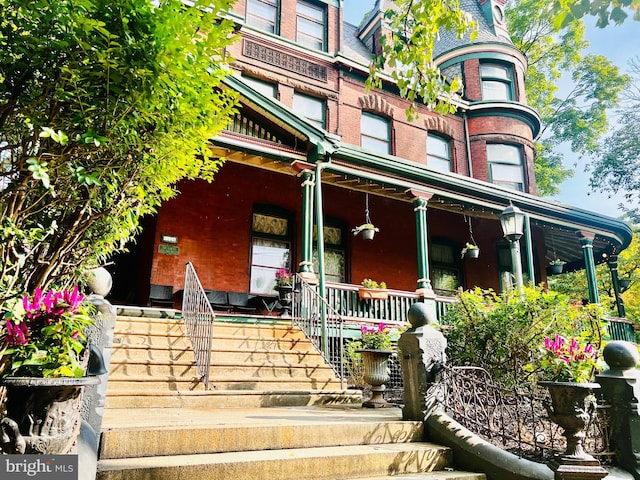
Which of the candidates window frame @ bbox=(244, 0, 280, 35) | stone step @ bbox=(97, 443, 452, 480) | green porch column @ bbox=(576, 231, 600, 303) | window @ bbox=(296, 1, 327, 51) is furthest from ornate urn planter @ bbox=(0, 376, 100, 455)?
green porch column @ bbox=(576, 231, 600, 303)

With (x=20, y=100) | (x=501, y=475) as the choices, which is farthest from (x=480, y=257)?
(x=20, y=100)

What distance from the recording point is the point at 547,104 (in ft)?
79.3

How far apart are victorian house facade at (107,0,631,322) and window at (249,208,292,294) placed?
1.1 inches

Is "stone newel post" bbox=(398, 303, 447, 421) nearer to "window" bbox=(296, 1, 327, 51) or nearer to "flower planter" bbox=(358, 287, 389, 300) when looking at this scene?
"flower planter" bbox=(358, 287, 389, 300)

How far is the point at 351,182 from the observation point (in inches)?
416

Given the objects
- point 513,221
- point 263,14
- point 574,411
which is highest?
point 263,14

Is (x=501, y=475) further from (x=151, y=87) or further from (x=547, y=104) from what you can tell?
(x=547, y=104)

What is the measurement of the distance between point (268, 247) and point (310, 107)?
4683mm

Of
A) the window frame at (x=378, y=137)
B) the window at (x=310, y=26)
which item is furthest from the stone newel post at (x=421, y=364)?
the window at (x=310, y=26)

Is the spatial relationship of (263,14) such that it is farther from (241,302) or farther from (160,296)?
(160,296)

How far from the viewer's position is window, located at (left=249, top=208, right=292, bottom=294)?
1097 centimetres

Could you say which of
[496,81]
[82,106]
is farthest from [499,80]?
[82,106]

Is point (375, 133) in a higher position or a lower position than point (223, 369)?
higher

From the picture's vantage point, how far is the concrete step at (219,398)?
5.05 m
